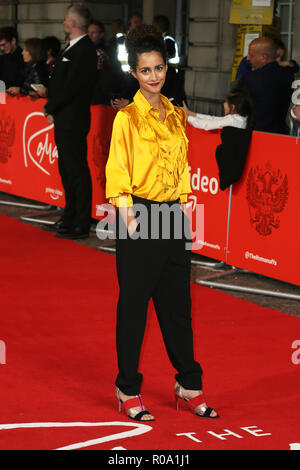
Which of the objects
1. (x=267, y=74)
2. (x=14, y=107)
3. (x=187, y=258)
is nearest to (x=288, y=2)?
(x=14, y=107)

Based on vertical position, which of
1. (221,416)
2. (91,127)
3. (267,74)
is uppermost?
(267,74)

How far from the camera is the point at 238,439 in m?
4.66

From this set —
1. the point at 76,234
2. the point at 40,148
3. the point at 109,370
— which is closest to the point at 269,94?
the point at 76,234

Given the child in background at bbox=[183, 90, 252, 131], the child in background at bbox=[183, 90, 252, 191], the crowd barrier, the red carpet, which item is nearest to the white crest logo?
the crowd barrier

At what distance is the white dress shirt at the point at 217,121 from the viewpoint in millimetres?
8258

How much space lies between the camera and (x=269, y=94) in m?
9.03

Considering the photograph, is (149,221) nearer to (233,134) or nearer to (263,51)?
(233,134)

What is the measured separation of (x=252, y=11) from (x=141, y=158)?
38.5 ft

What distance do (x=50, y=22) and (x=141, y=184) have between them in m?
17.3

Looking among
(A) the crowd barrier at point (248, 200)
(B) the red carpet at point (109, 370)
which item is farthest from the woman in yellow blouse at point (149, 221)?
(A) the crowd barrier at point (248, 200)

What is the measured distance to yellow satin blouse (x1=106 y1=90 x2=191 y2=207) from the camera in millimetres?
4641

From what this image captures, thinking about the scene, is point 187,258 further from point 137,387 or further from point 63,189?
point 63,189

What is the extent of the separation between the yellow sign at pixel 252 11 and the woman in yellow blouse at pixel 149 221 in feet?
36.5

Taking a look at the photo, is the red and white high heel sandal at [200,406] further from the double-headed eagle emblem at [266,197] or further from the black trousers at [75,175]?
the black trousers at [75,175]
